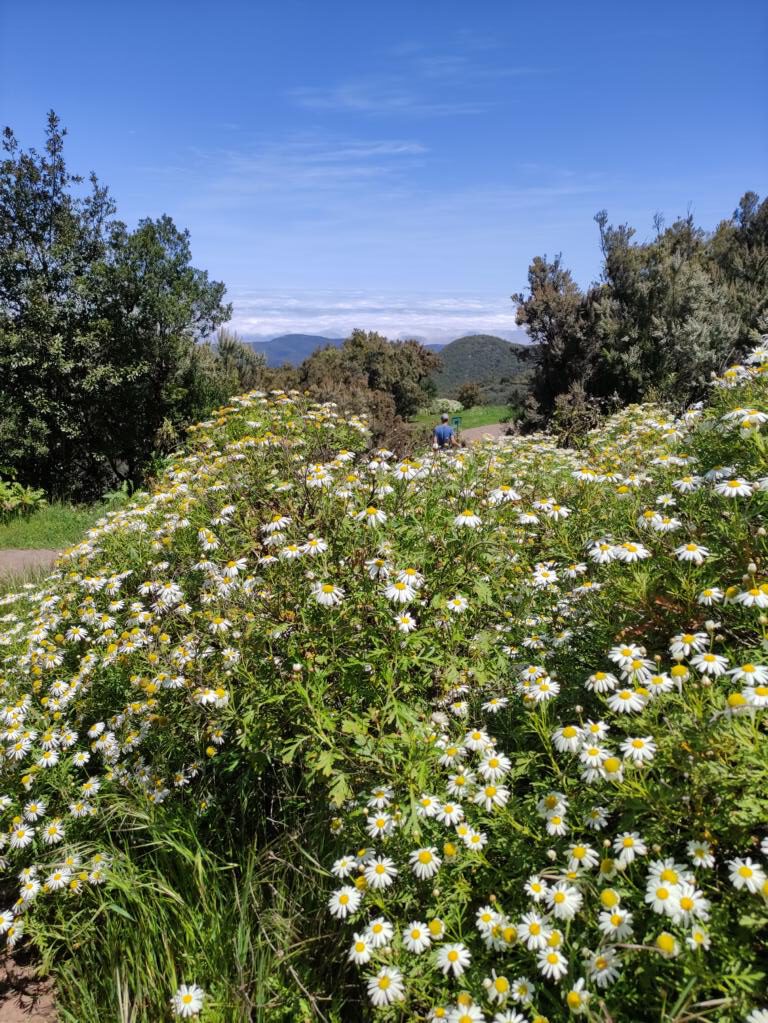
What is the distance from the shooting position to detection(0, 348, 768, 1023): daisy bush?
1.58 metres

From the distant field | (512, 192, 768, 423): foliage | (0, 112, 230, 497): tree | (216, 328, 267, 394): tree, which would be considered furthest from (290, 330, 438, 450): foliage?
the distant field

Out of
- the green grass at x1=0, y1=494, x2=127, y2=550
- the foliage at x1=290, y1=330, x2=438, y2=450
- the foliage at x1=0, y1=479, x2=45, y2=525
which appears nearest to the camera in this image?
the green grass at x1=0, y1=494, x2=127, y2=550

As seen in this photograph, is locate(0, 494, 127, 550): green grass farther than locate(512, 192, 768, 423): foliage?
No

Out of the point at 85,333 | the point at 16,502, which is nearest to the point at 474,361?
the point at 85,333

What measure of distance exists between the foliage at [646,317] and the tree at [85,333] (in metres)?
7.01

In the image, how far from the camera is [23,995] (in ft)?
8.86

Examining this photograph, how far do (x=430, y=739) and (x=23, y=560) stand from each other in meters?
7.85

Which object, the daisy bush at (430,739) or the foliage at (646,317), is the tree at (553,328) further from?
the daisy bush at (430,739)

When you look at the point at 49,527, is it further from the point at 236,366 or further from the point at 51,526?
the point at 236,366

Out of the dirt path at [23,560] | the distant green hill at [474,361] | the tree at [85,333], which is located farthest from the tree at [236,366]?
the distant green hill at [474,361]

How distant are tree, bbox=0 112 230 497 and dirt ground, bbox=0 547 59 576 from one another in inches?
127

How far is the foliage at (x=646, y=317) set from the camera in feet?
35.8

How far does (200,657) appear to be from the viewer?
272cm

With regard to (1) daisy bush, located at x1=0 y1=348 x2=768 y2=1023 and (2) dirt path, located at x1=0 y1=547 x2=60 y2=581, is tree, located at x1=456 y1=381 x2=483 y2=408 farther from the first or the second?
(1) daisy bush, located at x1=0 y1=348 x2=768 y2=1023
